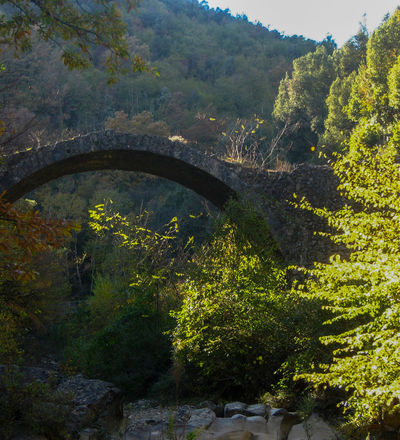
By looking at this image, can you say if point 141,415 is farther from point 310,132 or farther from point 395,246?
point 310,132

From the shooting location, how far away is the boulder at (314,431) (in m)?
3.79

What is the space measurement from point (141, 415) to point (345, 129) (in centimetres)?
1787

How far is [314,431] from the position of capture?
12.9 feet

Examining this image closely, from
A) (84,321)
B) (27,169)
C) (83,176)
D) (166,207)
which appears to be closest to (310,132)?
(166,207)

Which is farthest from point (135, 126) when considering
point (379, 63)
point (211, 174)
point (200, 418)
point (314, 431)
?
point (314, 431)

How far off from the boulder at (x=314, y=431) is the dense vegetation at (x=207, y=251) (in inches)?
9.9

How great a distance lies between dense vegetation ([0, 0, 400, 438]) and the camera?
12.0 ft

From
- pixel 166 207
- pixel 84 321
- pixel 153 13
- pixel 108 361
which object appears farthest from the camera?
pixel 153 13

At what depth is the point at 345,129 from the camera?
20.4m

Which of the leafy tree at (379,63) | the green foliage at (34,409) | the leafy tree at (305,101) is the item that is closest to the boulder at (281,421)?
the green foliage at (34,409)

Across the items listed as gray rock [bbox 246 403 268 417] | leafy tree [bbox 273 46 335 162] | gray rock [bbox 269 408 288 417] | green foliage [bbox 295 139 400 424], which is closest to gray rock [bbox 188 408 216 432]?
A: gray rock [bbox 246 403 268 417]

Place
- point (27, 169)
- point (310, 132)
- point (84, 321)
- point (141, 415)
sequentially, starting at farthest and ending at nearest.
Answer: point (310, 132), point (84, 321), point (27, 169), point (141, 415)

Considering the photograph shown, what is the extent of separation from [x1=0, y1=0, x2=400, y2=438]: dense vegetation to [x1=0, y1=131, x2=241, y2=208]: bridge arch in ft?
1.71

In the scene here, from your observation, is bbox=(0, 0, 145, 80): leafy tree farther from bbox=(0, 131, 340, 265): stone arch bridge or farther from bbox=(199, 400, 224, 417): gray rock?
bbox=(0, 131, 340, 265): stone arch bridge
